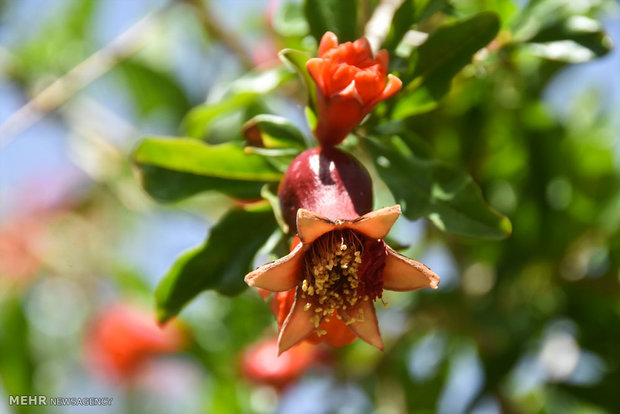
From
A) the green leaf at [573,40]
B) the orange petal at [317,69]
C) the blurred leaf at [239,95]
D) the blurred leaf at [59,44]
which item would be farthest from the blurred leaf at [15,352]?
the green leaf at [573,40]

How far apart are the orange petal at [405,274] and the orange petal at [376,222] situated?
1.2 inches

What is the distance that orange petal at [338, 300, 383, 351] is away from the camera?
96 centimetres

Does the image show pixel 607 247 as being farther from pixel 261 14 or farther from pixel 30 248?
pixel 30 248

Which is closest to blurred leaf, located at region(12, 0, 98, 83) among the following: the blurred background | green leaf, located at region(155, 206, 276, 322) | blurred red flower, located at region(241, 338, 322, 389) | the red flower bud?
the blurred background

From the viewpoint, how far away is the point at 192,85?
2486 mm

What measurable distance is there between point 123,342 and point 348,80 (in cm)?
184

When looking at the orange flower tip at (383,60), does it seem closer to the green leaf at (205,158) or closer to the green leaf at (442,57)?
the green leaf at (442,57)

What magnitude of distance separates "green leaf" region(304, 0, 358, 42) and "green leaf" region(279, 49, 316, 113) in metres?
0.10

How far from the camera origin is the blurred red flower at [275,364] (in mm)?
1871

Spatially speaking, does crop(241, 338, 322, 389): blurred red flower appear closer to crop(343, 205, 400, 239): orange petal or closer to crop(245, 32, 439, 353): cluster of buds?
crop(245, 32, 439, 353): cluster of buds

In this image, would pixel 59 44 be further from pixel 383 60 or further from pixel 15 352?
pixel 383 60

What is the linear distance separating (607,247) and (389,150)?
0.95 metres

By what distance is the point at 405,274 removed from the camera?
927mm

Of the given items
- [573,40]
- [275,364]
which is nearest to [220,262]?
[573,40]
